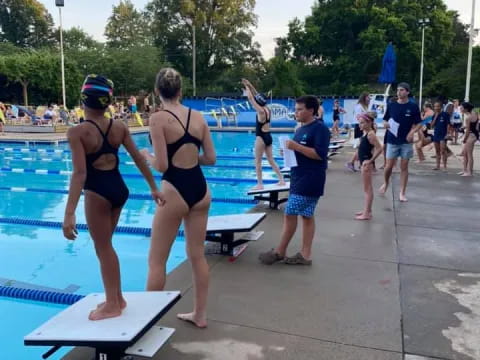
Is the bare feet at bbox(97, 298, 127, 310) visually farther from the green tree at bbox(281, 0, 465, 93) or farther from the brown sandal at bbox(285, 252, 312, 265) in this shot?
the green tree at bbox(281, 0, 465, 93)

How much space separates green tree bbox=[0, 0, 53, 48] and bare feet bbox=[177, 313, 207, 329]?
6347cm

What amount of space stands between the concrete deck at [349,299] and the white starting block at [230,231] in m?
0.14

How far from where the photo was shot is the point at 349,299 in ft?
12.3

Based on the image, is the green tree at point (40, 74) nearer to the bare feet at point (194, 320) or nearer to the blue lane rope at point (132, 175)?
the blue lane rope at point (132, 175)

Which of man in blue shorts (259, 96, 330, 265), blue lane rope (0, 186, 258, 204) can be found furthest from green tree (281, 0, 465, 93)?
man in blue shorts (259, 96, 330, 265)

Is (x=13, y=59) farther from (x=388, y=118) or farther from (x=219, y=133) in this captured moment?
(x=388, y=118)

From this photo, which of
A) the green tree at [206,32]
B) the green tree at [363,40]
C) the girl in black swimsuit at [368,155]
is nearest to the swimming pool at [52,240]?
the girl in black swimsuit at [368,155]

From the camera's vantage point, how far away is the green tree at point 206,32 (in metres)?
48.6

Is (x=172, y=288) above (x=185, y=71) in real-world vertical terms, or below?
below

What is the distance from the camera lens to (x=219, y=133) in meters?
24.8

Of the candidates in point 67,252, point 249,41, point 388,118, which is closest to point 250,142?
point 388,118

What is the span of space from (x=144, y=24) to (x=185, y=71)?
8579mm

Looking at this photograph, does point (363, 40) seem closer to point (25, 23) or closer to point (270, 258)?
point (25, 23)

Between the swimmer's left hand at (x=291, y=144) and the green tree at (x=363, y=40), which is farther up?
the green tree at (x=363, y=40)
